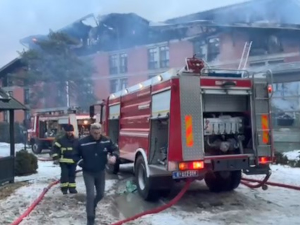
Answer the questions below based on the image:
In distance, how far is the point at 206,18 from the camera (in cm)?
3183

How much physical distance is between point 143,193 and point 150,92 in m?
1.97

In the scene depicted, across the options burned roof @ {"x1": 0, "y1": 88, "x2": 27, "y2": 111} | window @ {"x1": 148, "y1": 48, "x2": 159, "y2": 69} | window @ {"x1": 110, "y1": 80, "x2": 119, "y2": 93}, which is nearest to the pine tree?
window @ {"x1": 110, "y1": 80, "x2": 119, "y2": 93}

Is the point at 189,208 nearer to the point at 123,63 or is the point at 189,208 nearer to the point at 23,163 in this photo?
the point at 23,163

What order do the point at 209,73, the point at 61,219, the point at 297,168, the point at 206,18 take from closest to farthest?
the point at 61,219, the point at 209,73, the point at 297,168, the point at 206,18

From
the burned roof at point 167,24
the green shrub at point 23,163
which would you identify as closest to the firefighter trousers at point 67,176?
the green shrub at point 23,163

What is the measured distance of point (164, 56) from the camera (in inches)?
1350

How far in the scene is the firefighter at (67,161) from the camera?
889 cm

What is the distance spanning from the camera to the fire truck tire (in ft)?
29.0

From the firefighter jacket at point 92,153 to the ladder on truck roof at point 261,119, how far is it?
2.86 meters

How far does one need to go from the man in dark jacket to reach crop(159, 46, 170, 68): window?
92.0 ft

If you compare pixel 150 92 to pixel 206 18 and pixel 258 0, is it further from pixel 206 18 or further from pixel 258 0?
pixel 206 18

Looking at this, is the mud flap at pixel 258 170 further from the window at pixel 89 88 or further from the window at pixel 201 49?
the window at pixel 89 88

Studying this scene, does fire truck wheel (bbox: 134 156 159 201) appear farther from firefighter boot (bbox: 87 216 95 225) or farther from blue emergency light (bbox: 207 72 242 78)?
blue emergency light (bbox: 207 72 242 78)

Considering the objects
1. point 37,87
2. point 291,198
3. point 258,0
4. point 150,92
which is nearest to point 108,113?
point 150,92
